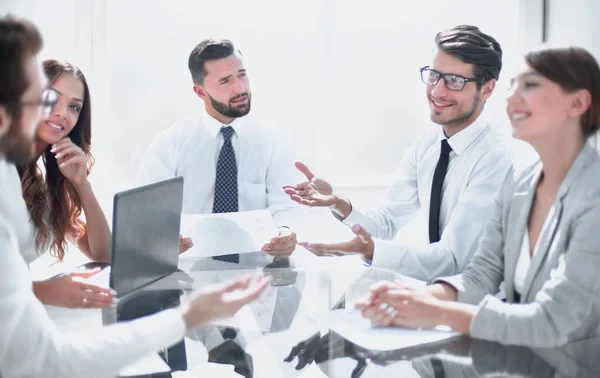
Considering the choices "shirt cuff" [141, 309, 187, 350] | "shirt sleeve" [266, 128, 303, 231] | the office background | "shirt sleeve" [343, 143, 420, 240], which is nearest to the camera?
"shirt cuff" [141, 309, 187, 350]

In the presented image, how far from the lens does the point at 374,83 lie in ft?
14.1

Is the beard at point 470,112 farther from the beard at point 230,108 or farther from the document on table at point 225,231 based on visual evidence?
the beard at point 230,108

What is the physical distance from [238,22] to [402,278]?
2.63 m

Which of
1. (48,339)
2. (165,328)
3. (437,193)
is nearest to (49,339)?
(48,339)

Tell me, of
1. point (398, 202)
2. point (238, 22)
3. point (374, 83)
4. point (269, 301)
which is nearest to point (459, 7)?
point (374, 83)

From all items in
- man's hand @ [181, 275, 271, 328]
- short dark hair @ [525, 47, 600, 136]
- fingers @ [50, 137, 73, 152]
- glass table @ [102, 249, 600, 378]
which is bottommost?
glass table @ [102, 249, 600, 378]

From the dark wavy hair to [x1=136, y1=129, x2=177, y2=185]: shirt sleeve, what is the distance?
0.57 metres

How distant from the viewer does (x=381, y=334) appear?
145 cm

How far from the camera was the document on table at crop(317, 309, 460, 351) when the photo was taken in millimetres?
1404

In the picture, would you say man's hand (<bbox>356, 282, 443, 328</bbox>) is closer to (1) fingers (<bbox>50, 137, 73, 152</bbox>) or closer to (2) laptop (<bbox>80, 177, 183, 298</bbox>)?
(2) laptop (<bbox>80, 177, 183, 298</bbox>)

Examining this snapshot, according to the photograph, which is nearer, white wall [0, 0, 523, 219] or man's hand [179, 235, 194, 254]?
man's hand [179, 235, 194, 254]

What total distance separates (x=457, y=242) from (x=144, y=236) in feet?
3.34

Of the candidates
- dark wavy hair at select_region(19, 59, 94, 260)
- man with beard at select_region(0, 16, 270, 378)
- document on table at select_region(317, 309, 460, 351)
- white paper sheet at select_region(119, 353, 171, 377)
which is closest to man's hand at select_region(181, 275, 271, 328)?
man with beard at select_region(0, 16, 270, 378)

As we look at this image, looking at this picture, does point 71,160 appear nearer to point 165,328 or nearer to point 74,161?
point 74,161
